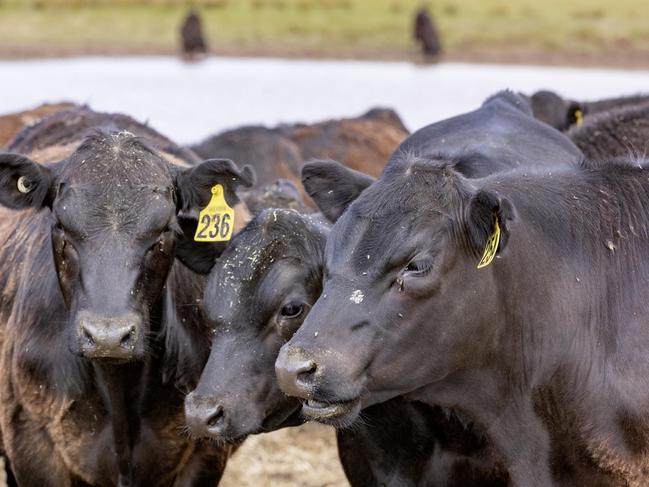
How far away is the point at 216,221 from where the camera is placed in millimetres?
5484

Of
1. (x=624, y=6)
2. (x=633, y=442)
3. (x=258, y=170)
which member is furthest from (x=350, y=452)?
(x=624, y=6)

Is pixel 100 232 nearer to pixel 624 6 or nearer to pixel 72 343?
pixel 72 343

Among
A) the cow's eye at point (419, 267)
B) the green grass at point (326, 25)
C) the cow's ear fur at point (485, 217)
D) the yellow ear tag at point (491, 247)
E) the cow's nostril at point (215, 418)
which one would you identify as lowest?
the green grass at point (326, 25)

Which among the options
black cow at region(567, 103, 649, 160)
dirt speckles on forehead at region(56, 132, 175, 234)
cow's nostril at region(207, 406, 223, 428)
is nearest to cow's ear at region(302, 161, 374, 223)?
dirt speckles on forehead at region(56, 132, 175, 234)

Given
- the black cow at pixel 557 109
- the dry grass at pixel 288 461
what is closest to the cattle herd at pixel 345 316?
the dry grass at pixel 288 461

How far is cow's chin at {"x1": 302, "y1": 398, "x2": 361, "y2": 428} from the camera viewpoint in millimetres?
4301

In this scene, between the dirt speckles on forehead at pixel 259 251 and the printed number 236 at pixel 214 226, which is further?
the printed number 236 at pixel 214 226

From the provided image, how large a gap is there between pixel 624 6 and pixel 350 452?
39.8m

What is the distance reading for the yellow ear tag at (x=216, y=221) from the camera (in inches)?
215

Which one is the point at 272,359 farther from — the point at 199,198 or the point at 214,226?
the point at 199,198

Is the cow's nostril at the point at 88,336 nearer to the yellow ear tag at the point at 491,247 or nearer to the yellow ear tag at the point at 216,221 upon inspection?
the yellow ear tag at the point at 216,221

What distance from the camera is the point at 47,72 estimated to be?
2705 cm

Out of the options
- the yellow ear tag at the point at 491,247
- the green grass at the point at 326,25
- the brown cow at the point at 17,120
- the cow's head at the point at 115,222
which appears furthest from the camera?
the green grass at the point at 326,25

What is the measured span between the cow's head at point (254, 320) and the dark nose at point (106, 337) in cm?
33
